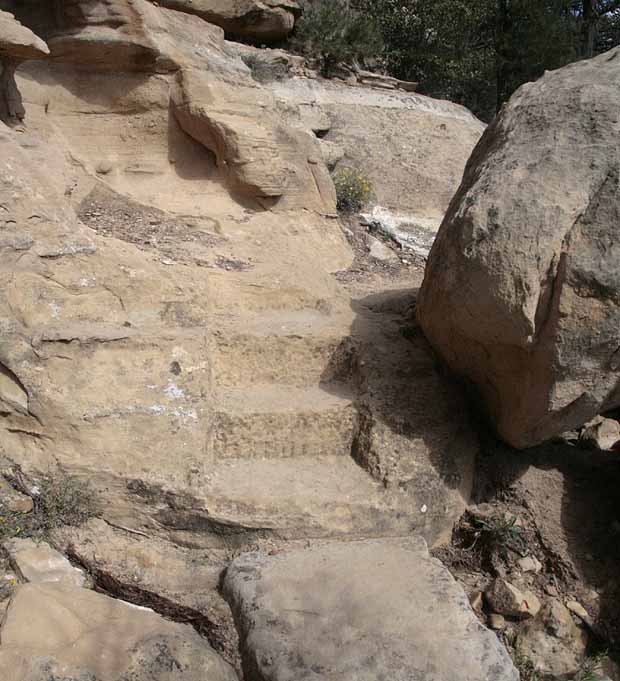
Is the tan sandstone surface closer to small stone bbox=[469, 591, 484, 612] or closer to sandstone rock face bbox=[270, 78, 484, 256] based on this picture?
small stone bbox=[469, 591, 484, 612]

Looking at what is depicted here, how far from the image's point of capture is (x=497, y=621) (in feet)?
9.76

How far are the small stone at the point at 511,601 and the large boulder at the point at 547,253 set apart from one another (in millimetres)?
735

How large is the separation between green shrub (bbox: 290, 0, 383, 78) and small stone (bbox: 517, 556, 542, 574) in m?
7.44

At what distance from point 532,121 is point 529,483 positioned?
1837 millimetres

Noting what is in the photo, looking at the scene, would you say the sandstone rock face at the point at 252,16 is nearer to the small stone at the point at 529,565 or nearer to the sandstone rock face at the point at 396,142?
the sandstone rock face at the point at 396,142

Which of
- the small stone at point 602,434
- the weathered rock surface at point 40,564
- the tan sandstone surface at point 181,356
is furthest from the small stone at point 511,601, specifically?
the weathered rock surface at point 40,564

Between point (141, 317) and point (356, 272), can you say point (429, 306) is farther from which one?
point (356, 272)

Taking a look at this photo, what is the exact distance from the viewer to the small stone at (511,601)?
2.97 m

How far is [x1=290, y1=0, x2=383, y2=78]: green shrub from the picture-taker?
905 cm

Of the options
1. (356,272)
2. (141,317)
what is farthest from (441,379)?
(356,272)

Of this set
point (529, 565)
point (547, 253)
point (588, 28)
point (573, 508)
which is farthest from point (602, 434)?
point (588, 28)

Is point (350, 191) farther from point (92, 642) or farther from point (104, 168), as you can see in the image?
point (92, 642)

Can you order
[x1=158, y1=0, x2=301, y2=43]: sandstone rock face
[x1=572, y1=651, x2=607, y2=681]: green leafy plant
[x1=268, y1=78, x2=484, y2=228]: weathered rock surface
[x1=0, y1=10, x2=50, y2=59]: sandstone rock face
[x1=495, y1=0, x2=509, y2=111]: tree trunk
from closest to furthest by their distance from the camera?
1. [x1=572, y1=651, x2=607, y2=681]: green leafy plant
2. [x1=0, y1=10, x2=50, y2=59]: sandstone rock face
3. [x1=268, y1=78, x2=484, y2=228]: weathered rock surface
4. [x1=158, y1=0, x2=301, y2=43]: sandstone rock face
5. [x1=495, y1=0, x2=509, y2=111]: tree trunk

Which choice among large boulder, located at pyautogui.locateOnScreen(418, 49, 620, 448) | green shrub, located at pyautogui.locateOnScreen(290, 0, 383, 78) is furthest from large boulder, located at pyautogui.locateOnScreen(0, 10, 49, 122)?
green shrub, located at pyautogui.locateOnScreen(290, 0, 383, 78)
